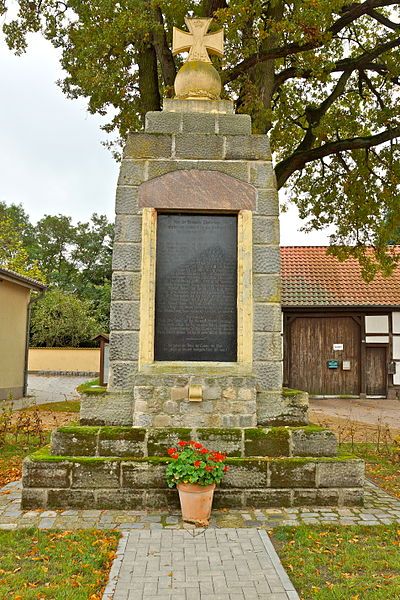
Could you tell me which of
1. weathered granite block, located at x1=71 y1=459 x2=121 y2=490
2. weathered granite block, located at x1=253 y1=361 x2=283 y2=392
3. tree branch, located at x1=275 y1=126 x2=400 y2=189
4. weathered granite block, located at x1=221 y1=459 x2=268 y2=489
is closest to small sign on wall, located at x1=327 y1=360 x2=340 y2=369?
tree branch, located at x1=275 y1=126 x2=400 y2=189

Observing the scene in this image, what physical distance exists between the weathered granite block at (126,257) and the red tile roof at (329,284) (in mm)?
13672

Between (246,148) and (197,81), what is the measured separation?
1105 millimetres

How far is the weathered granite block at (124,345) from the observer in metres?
5.63

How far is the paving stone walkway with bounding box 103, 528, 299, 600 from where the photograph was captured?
3.35m

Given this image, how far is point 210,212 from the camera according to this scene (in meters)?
5.84

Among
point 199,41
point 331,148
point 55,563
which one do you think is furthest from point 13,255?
point 55,563

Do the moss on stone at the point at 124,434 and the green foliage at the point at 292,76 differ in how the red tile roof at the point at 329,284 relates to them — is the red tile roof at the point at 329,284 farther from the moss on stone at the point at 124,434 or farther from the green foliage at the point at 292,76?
the moss on stone at the point at 124,434

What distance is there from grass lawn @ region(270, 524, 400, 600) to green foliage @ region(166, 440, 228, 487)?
0.71m

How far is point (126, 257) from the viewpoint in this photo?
5.75m

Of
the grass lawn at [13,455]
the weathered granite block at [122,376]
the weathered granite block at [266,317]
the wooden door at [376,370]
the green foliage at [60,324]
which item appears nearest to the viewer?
the weathered granite block at [122,376]

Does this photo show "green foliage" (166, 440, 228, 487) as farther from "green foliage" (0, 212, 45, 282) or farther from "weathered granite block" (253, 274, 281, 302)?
"green foliage" (0, 212, 45, 282)

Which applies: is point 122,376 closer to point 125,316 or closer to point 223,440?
point 125,316

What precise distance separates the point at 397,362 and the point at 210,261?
15.4 metres

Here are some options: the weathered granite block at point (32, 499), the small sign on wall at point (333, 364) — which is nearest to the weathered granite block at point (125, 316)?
the weathered granite block at point (32, 499)
